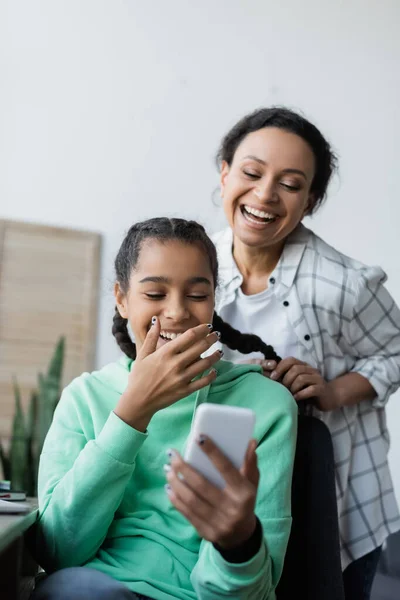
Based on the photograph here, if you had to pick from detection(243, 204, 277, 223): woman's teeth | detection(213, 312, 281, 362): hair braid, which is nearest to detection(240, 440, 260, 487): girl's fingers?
detection(213, 312, 281, 362): hair braid

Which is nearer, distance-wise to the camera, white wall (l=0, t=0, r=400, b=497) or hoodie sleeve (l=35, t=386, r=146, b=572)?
hoodie sleeve (l=35, t=386, r=146, b=572)

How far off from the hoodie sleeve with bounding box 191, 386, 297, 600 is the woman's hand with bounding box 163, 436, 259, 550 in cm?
8

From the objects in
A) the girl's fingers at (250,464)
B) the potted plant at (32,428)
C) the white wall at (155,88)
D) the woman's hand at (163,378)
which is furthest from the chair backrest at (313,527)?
the white wall at (155,88)

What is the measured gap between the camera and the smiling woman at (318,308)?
155 centimetres

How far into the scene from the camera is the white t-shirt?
1561 millimetres

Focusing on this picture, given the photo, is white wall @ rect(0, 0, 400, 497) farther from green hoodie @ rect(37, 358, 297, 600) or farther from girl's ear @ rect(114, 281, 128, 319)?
green hoodie @ rect(37, 358, 297, 600)

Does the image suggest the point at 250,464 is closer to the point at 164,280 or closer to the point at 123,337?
the point at 164,280

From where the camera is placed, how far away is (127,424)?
1.00m

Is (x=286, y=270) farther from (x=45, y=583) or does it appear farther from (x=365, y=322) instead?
(x=45, y=583)

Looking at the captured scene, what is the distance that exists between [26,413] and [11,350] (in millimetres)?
254

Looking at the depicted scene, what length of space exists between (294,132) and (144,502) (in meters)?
0.85

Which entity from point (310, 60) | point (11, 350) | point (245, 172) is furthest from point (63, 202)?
point (245, 172)

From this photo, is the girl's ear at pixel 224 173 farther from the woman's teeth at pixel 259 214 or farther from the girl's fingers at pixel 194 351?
the girl's fingers at pixel 194 351

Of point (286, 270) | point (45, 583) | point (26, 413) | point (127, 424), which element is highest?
point (286, 270)
